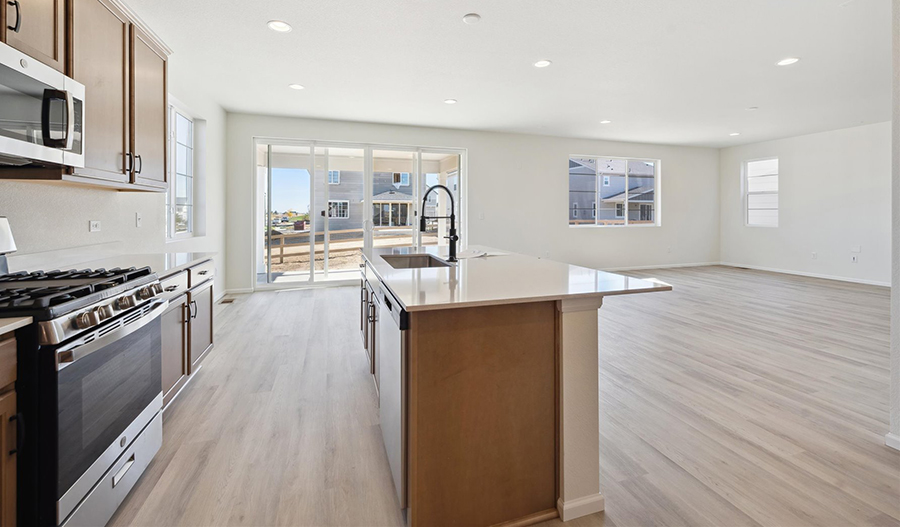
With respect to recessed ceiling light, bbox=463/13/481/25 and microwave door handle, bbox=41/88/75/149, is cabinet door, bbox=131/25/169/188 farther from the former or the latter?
recessed ceiling light, bbox=463/13/481/25

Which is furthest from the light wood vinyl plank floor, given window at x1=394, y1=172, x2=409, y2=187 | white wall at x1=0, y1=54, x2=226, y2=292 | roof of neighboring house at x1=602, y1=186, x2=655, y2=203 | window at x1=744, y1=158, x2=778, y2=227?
window at x1=744, y1=158, x2=778, y2=227

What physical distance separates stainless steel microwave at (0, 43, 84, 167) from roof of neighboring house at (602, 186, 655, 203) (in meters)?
8.34

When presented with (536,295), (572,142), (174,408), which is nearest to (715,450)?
(536,295)

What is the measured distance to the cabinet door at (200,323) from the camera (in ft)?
8.32

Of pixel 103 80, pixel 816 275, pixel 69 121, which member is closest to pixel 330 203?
pixel 103 80

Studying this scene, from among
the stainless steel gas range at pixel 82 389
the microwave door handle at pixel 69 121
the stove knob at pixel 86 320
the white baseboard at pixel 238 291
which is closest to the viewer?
the stainless steel gas range at pixel 82 389

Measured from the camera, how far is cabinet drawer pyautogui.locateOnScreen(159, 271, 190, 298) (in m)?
2.08

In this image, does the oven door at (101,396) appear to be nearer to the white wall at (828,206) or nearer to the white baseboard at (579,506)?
the white baseboard at (579,506)

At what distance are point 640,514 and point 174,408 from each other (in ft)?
8.01

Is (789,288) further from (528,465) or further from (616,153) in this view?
(528,465)

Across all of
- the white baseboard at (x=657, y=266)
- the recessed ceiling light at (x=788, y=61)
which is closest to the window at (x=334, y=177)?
the white baseboard at (x=657, y=266)

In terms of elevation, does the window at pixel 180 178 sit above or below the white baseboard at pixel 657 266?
above

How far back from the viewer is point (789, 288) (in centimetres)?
632

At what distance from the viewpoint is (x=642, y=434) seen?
6.93 feet
